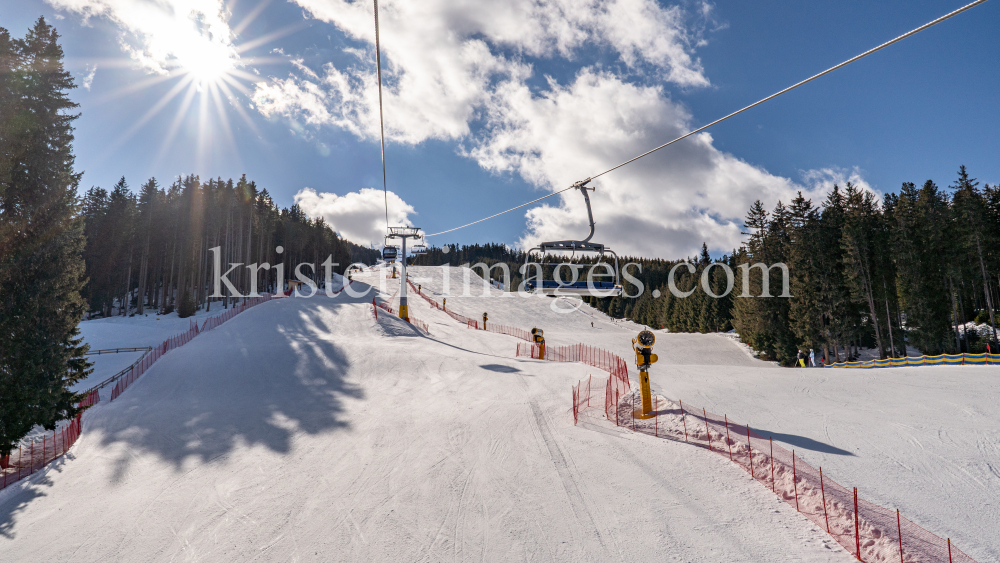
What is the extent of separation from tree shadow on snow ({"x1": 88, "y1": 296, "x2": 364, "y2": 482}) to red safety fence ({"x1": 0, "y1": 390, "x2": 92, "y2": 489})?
0.64 meters

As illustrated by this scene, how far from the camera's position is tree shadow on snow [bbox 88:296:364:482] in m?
13.0

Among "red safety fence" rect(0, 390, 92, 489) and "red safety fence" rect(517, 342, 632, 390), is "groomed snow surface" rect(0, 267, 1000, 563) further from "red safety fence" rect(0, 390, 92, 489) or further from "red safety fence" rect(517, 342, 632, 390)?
"red safety fence" rect(517, 342, 632, 390)

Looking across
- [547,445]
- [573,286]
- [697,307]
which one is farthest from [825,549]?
[697,307]

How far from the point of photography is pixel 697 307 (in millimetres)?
56281

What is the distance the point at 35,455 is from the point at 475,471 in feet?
48.9

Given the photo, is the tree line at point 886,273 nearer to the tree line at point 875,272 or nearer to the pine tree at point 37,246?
the tree line at point 875,272

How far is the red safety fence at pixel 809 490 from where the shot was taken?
19.9ft

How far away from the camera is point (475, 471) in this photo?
10172mm

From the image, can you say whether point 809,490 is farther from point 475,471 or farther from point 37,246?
point 37,246

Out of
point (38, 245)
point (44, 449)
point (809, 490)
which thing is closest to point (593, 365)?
point (809, 490)

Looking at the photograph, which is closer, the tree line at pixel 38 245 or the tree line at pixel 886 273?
the tree line at pixel 38 245

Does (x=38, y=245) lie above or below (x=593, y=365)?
above

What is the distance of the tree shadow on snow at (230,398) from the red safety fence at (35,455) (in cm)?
64

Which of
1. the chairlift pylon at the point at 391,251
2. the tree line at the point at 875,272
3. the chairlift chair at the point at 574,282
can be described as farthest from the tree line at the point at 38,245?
the tree line at the point at 875,272
